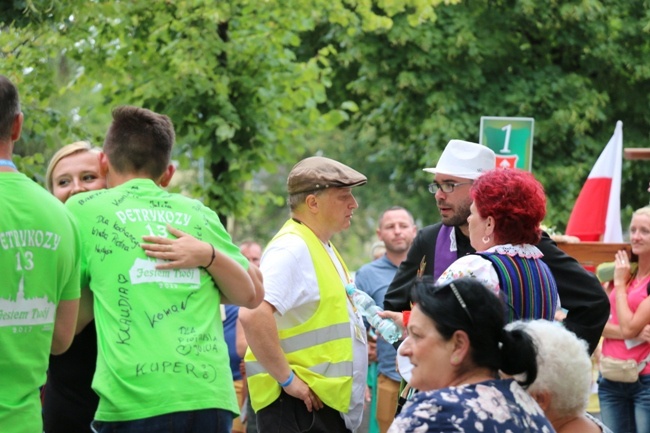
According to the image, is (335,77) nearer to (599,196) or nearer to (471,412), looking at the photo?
(599,196)

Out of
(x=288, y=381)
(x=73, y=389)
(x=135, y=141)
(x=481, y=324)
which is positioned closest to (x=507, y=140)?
(x=288, y=381)

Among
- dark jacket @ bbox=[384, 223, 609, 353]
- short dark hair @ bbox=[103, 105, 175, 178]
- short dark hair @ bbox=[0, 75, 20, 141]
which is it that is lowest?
dark jacket @ bbox=[384, 223, 609, 353]

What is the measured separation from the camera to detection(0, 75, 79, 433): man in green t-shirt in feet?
11.6

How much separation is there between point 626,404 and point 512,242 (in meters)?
3.97

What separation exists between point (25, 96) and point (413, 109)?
7.93 metres

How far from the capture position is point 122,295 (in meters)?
3.72

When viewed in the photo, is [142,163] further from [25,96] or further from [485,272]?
[25,96]

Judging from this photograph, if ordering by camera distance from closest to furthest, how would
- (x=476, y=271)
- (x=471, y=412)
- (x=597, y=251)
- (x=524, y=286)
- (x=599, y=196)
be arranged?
(x=471, y=412), (x=476, y=271), (x=524, y=286), (x=597, y=251), (x=599, y=196)

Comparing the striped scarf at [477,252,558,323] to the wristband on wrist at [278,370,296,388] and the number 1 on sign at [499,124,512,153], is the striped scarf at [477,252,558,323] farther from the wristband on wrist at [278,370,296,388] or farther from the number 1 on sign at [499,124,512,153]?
the number 1 on sign at [499,124,512,153]

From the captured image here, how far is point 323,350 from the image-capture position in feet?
17.4

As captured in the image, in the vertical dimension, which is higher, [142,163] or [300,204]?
[142,163]

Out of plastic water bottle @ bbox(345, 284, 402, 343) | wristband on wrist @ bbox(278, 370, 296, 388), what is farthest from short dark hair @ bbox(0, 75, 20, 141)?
plastic water bottle @ bbox(345, 284, 402, 343)

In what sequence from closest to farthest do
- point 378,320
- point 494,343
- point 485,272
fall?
point 494,343 → point 485,272 → point 378,320

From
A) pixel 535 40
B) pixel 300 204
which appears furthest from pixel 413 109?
pixel 300 204
